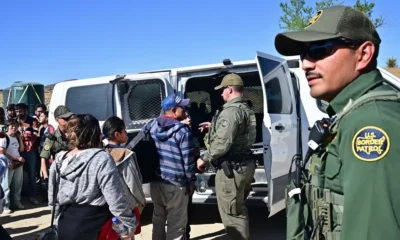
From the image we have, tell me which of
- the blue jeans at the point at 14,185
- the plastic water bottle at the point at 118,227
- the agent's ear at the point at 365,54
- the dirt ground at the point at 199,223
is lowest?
the dirt ground at the point at 199,223

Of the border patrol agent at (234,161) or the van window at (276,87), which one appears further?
the van window at (276,87)

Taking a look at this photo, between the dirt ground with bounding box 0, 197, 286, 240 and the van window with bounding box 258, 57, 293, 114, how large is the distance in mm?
1633

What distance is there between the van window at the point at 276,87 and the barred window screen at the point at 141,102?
1.71 meters

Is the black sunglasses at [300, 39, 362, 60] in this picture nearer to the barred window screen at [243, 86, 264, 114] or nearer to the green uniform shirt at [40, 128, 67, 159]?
the green uniform shirt at [40, 128, 67, 159]

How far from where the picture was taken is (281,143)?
4.56m

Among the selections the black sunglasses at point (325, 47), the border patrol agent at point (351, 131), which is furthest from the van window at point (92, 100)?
the black sunglasses at point (325, 47)

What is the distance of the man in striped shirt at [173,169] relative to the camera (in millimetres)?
4137

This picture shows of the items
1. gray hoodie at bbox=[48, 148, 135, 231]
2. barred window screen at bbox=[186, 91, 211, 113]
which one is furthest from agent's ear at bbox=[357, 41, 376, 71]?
barred window screen at bbox=[186, 91, 211, 113]

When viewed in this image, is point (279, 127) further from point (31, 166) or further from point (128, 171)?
point (31, 166)

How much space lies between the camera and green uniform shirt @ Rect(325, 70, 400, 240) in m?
0.98

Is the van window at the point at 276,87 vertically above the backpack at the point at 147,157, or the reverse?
the van window at the point at 276,87

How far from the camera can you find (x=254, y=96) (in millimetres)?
7137

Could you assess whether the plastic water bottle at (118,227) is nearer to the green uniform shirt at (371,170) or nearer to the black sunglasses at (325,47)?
the black sunglasses at (325,47)

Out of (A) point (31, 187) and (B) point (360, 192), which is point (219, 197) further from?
(A) point (31, 187)
